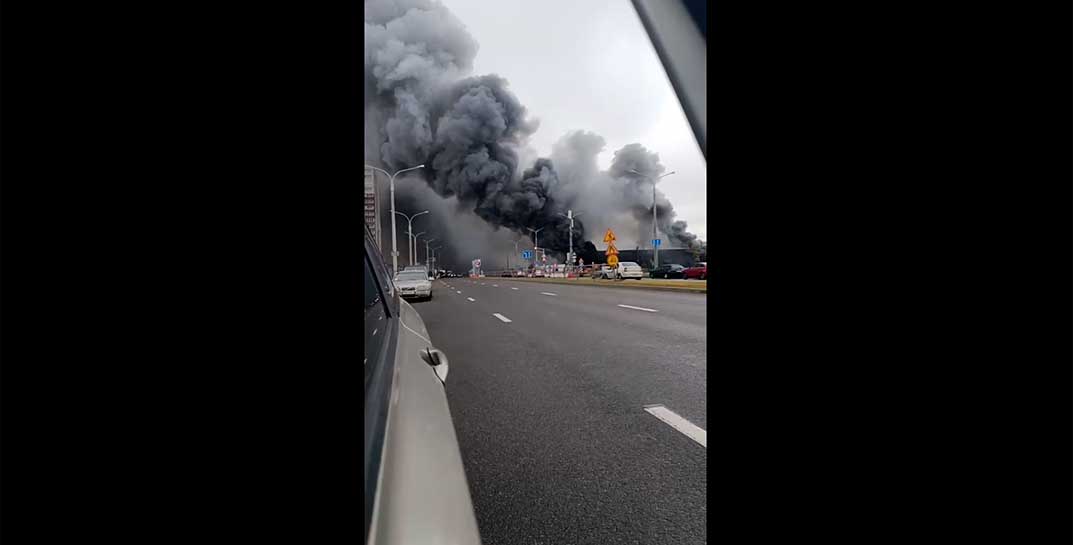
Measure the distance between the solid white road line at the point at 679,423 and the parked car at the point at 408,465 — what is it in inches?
64.9

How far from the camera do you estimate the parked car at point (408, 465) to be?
37.4 inches

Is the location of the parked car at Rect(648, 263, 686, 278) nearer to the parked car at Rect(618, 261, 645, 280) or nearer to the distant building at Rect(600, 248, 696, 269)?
the parked car at Rect(618, 261, 645, 280)

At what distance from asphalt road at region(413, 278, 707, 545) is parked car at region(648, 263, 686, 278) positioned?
26101mm

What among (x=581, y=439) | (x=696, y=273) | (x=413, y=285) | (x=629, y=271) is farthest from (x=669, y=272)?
(x=581, y=439)

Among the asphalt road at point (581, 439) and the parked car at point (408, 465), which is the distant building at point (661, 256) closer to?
the asphalt road at point (581, 439)

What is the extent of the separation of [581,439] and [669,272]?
3093 centimetres

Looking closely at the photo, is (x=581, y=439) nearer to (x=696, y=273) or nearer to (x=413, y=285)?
(x=413, y=285)

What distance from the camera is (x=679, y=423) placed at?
3.03 m

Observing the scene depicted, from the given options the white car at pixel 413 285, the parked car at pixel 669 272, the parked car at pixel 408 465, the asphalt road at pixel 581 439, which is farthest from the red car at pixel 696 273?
the parked car at pixel 408 465

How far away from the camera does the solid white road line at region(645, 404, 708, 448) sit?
2.77m

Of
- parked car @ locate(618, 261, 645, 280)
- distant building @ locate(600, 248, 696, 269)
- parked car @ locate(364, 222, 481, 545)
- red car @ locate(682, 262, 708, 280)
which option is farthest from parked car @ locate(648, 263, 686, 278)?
parked car @ locate(364, 222, 481, 545)
